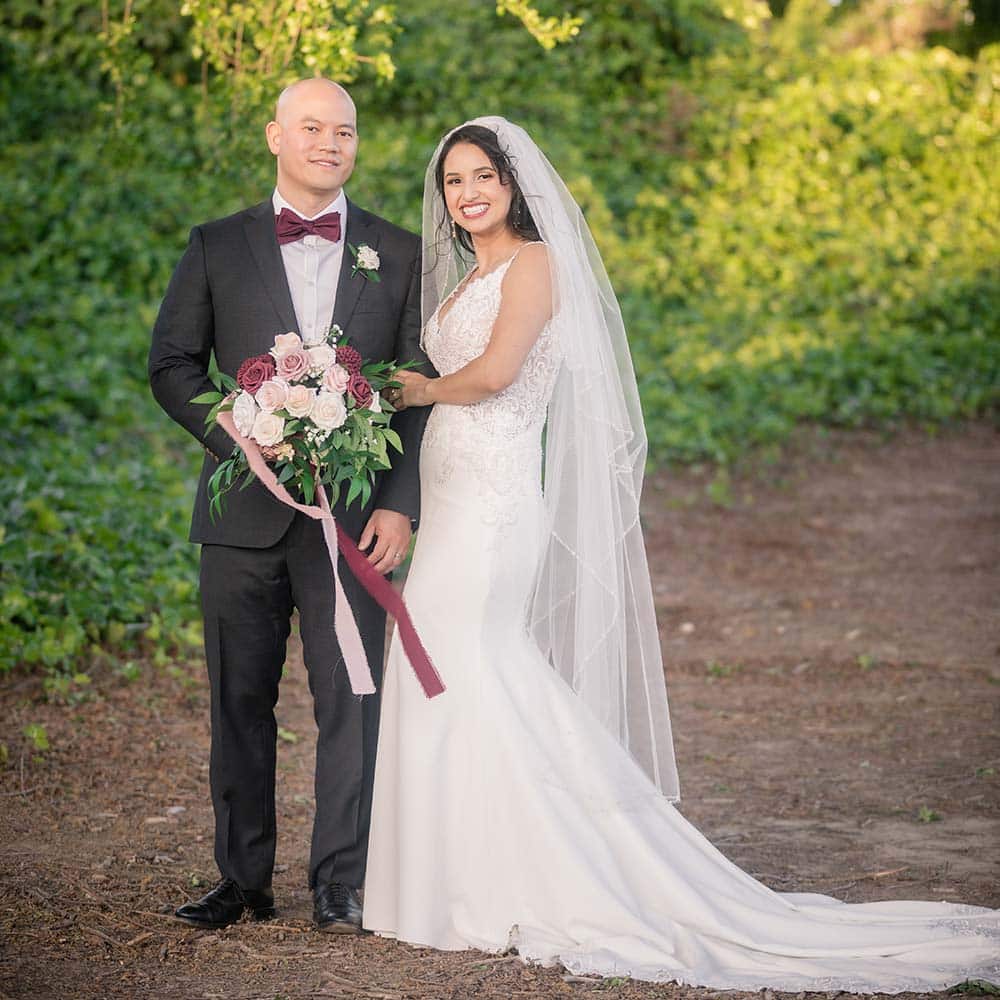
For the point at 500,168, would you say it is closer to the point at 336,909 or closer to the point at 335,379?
the point at 335,379

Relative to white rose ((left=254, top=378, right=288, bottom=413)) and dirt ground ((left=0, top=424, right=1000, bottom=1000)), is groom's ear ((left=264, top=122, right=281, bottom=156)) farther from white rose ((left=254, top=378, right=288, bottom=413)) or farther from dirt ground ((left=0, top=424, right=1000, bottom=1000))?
dirt ground ((left=0, top=424, right=1000, bottom=1000))

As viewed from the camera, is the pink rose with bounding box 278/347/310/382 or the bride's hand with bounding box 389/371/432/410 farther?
the bride's hand with bounding box 389/371/432/410

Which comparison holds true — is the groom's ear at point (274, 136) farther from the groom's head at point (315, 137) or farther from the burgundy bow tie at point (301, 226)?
the burgundy bow tie at point (301, 226)

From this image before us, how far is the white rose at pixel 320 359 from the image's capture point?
3.80 metres

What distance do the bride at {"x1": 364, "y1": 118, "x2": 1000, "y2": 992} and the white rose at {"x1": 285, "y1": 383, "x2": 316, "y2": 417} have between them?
1.50ft

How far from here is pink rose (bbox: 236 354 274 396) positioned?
3793 mm

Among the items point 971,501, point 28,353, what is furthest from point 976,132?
point 28,353

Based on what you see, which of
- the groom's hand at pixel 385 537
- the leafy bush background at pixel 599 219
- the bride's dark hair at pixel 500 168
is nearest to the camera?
the groom's hand at pixel 385 537

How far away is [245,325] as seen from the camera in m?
Answer: 4.04

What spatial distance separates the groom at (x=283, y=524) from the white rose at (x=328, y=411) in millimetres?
299

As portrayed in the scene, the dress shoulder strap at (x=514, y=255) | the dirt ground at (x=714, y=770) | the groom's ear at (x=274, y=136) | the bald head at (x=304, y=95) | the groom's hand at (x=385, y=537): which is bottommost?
the dirt ground at (x=714, y=770)

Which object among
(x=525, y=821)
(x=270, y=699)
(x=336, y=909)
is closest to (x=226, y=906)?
(x=336, y=909)

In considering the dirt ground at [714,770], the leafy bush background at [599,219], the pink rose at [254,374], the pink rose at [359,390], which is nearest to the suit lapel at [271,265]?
the pink rose at [254,374]

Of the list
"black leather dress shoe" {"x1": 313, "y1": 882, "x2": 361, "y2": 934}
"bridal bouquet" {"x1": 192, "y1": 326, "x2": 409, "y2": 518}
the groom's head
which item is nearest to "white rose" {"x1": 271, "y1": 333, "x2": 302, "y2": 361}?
"bridal bouquet" {"x1": 192, "y1": 326, "x2": 409, "y2": 518}
